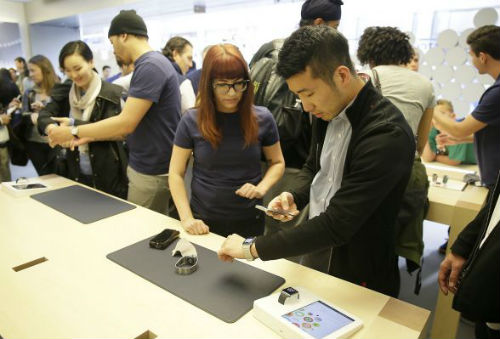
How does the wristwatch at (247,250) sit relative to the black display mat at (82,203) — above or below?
above

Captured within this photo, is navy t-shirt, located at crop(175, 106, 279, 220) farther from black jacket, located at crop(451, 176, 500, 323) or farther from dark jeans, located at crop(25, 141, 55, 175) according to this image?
dark jeans, located at crop(25, 141, 55, 175)

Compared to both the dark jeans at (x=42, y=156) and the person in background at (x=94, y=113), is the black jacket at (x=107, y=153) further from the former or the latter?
the dark jeans at (x=42, y=156)

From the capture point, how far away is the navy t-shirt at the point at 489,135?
1925mm

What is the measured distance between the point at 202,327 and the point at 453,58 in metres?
3.33

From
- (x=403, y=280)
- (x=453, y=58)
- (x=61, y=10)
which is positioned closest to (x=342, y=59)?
(x=403, y=280)

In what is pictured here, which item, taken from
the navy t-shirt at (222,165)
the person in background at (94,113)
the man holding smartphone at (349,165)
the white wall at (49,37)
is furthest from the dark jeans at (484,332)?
the white wall at (49,37)

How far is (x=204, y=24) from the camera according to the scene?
5840mm

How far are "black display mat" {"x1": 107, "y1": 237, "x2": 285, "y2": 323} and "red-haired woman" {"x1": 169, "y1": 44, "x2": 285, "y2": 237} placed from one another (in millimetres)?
242

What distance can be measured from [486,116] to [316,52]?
4.83 feet

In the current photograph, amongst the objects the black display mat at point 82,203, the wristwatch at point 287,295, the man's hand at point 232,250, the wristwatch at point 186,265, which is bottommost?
the black display mat at point 82,203

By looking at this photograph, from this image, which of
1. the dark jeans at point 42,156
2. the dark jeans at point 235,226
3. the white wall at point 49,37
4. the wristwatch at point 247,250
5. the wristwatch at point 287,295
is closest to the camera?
the wristwatch at point 287,295

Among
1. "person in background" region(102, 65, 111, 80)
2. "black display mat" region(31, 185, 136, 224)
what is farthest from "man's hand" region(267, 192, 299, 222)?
"person in background" region(102, 65, 111, 80)

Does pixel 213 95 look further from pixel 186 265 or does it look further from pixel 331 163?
pixel 186 265

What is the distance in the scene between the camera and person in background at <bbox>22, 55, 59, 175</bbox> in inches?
130
